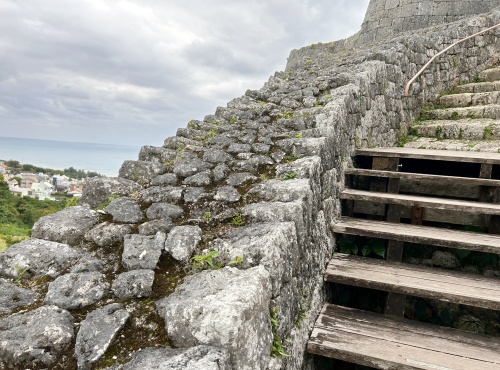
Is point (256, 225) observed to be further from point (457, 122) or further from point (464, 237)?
point (457, 122)

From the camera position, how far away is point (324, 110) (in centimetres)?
370

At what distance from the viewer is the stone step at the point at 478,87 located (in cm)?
628

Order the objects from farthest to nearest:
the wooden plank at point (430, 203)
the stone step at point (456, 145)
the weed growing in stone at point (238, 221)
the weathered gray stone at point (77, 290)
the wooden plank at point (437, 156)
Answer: the stone step at point (456, 145)
the wooden plank at point (437, 156)
the wooden plank at point (430, 203)
the weed growing in stone at point (238, 221)
the weathered gray stone at point (77, 290)

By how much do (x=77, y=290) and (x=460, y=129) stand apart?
5.39 metres

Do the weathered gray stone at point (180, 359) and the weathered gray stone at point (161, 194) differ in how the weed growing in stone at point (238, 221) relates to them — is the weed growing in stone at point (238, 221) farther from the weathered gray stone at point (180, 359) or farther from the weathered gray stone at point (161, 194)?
the weathered gray stone at point (180, 359)

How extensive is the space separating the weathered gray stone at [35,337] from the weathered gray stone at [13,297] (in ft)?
0.33

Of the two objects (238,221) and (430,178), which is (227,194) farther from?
(430,178)

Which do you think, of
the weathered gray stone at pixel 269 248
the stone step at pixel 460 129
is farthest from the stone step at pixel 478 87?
the weathered gray stone at pixel 269 248

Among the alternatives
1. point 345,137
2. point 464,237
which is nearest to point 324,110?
point 345,137

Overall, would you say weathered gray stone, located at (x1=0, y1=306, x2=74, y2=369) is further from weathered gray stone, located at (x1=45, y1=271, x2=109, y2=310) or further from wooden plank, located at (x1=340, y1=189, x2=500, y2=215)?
wooden plank, located at (x1=340, y1=189, x2=500, y2=215)

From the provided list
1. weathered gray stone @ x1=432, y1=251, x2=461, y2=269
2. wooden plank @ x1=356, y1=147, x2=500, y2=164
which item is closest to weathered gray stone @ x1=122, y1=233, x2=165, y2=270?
weathered gray stone @ x1=432, y1=251, x2=461, y2=269

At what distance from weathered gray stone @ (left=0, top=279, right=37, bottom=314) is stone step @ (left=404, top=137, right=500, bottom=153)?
4.93 meters

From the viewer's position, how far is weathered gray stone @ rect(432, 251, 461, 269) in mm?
3229

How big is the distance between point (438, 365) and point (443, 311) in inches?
43.4
